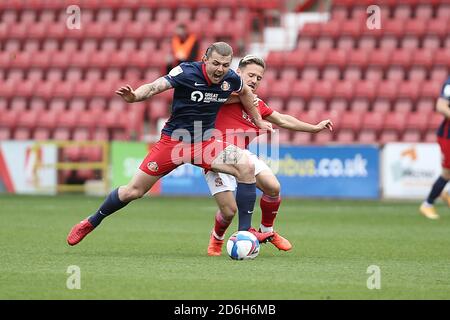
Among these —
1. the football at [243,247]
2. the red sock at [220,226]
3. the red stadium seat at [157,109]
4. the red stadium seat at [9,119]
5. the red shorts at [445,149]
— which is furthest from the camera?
the red stadium seat at [9,119]

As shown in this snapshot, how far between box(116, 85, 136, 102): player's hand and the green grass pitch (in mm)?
1313

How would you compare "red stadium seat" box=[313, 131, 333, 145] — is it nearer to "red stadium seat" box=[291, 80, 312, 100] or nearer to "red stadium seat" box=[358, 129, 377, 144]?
"red stadium seat" box=[358, 129, 377, 144]

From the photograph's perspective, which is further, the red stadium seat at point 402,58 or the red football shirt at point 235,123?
the red stadium seat at point 402,58

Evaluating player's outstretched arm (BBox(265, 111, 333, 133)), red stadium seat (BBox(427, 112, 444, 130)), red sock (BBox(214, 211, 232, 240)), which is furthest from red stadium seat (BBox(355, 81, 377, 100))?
red sock (BBox(214, 211, 232, 240))

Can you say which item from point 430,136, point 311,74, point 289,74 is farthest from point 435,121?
point 289,74

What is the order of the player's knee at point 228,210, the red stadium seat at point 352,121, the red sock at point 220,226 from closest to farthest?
1. the player's knee at point 228,210
2. the red sock at point 220,226
3. the red stadium seat at point 352,121

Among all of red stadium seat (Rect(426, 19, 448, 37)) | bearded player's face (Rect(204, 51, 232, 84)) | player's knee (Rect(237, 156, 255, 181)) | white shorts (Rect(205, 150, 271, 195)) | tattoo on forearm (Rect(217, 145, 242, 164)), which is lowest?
white shorts (Rect(205, 150, 271, 195))

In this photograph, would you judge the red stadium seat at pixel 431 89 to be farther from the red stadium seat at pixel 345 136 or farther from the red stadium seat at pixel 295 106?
the red stadium seat at pixel 295 106

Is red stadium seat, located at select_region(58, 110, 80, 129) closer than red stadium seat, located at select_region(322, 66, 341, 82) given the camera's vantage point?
No

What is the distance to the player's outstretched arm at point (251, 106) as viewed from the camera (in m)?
8.83

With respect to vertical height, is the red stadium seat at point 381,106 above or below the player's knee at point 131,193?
above

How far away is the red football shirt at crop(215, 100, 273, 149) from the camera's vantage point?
915 cm

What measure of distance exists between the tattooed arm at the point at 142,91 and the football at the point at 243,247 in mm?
1389

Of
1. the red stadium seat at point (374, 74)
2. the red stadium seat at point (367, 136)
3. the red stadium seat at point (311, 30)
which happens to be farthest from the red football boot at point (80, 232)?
the red stadium seat at point (311, 30)
